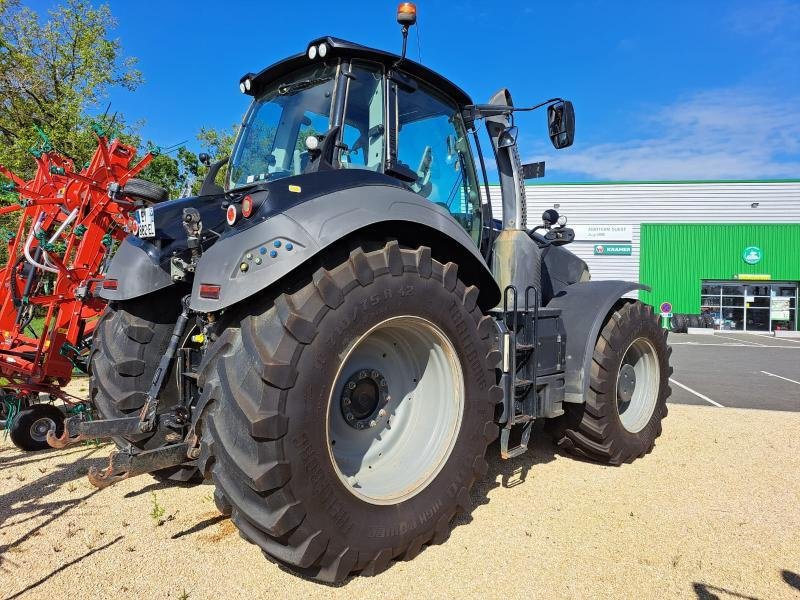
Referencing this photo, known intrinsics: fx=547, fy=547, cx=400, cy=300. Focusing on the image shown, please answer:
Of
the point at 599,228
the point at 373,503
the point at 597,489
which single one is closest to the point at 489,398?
the point at 373,503

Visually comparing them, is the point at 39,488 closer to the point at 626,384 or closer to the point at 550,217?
the point at 550,217

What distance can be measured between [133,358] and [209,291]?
1.28 metres

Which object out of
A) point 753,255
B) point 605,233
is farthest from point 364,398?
point 753,255

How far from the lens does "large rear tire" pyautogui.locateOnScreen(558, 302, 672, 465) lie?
4184mm

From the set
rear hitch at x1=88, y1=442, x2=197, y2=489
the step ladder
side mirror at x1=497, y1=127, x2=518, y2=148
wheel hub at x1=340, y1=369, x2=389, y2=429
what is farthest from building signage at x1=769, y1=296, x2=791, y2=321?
rear hitch at x1=88, y1=442, x2=197, y2=489

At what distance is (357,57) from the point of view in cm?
332

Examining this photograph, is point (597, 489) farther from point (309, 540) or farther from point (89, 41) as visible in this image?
point (89, 41)

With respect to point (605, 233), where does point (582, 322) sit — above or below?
below

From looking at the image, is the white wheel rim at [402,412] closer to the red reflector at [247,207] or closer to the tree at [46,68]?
the red reflector at [247,207]

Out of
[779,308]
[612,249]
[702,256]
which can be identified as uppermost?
[612,249]

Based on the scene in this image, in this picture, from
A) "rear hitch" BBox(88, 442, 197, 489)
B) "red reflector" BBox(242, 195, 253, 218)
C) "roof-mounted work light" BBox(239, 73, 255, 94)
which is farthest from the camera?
"roof-mounted work light" BBox(239, 73, 255, 94)

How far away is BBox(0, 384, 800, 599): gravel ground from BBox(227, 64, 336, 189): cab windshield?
2.23 m

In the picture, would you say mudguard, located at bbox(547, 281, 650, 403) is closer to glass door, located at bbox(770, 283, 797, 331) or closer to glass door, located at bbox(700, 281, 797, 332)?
glass door, located at bbox(700, 281, 797, 332)

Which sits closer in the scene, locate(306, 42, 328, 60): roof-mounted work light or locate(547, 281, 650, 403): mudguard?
locate(306, 42, 328, 60): roof-mounted work light
